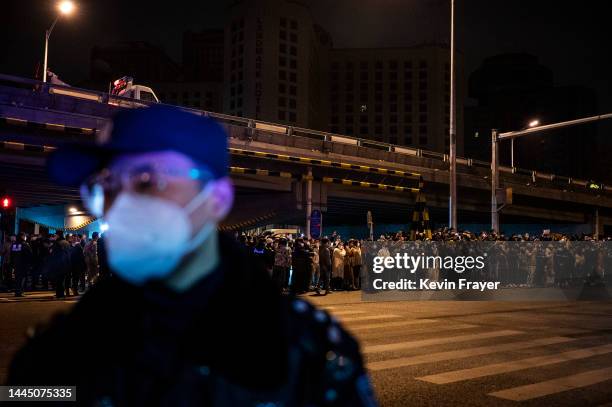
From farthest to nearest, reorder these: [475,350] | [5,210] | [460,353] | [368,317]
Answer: [5,210] → [368,317] → [475,350] → [460,353]

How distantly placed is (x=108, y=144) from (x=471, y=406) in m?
5.33

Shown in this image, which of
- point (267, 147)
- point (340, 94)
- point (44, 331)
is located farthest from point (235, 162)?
point (340, 94)

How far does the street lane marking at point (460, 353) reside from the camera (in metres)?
7.91

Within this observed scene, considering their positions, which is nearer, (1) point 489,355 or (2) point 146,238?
(2) point 146,238

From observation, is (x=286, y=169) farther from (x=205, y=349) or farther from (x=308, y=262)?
(x=205, y=349)

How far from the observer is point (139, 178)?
1459 millimetres

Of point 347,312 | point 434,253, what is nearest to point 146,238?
point 347,312

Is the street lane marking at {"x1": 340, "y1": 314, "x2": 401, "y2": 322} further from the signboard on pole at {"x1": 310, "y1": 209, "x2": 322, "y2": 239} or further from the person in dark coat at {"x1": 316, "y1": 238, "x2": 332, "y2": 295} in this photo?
the signboard on pole at {"x1": 310, "y1": 209, "x2": 322, "y2": 239}

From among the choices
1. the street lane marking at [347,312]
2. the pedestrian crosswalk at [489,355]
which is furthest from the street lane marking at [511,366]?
the street lane marking at [347,312]

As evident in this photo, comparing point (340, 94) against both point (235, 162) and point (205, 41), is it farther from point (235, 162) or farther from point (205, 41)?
point (235, 162)

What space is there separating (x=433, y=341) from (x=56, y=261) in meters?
11.5

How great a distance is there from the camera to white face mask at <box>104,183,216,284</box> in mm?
1377

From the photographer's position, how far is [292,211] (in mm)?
36344

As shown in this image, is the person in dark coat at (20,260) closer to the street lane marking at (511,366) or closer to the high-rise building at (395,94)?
the street lane marking at (511,366)
